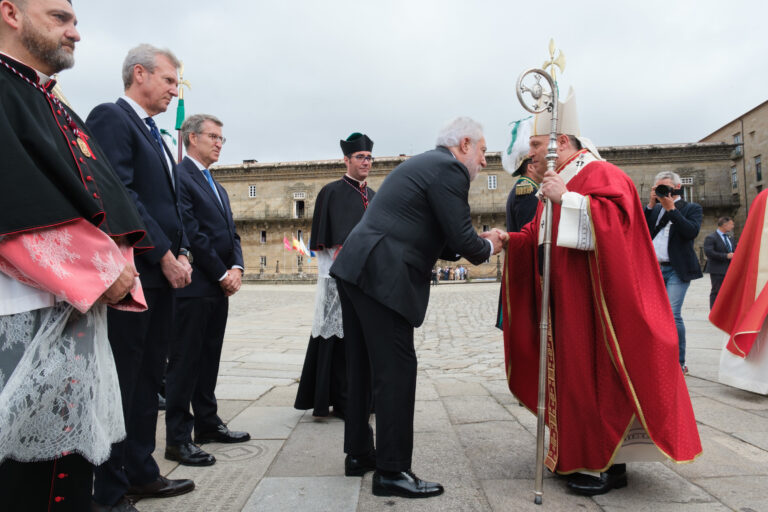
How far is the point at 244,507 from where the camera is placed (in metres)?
2.24

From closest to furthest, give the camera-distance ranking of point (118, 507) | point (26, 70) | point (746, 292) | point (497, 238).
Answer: point (26, 70) < point (118, 507) < point (497, 238) < point (746, 292)

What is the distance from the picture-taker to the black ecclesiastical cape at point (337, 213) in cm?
391

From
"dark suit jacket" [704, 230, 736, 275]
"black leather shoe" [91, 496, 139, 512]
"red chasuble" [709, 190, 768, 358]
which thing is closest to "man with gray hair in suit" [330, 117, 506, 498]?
"black leather shoe" [91, 496, 139, 512]

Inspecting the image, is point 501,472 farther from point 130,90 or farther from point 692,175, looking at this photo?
point 692,175

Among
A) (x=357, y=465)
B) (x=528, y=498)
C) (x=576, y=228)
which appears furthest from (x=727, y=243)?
(x=357, y=465)

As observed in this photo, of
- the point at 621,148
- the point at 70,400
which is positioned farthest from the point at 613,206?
the point at 621,148

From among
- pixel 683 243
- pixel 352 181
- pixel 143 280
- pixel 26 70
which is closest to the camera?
pixel 26 70

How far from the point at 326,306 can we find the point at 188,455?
55.8 inches

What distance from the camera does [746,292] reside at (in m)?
4.48

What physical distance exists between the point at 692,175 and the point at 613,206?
46.0m

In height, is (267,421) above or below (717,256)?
below

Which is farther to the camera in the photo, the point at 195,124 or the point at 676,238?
the point at 676,238

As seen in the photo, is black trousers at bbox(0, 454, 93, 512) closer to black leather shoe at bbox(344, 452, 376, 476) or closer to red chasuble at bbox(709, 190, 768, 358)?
black leather shoe at bbox(344, 452, 376, 476)

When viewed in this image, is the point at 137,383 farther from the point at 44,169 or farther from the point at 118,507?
the point at 44,169
